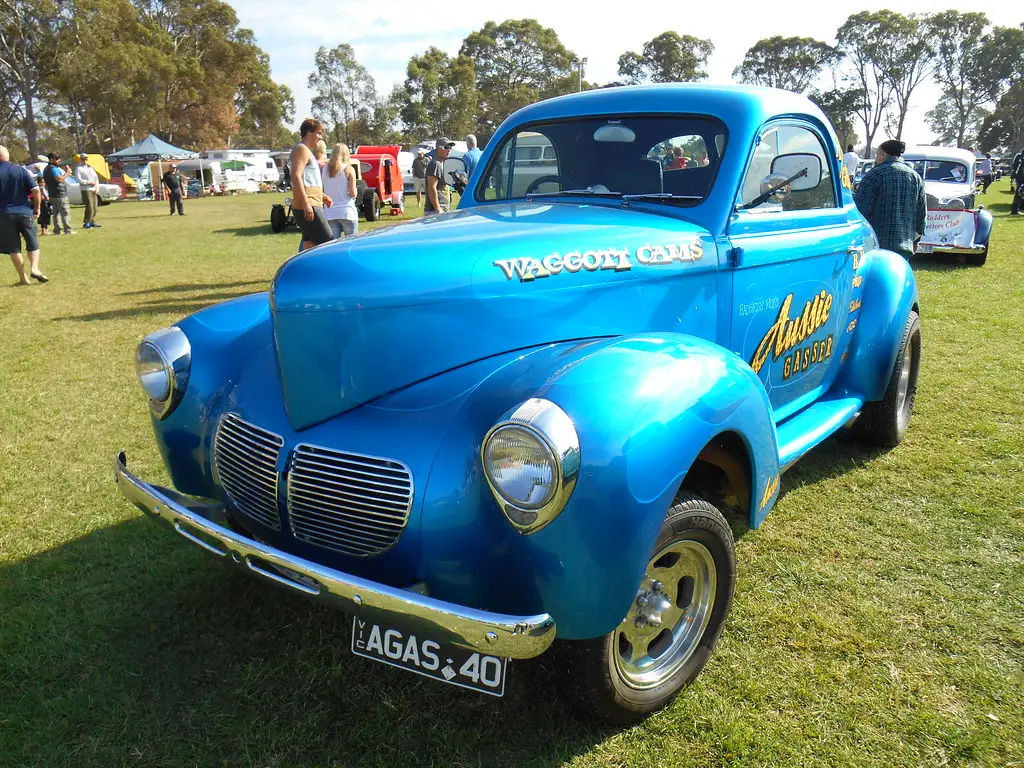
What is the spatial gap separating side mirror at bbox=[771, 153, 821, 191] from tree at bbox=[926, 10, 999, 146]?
72565mm

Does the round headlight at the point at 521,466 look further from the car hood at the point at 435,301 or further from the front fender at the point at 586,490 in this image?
the car hood at the point at 435,301

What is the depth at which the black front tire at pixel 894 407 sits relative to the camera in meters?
4.07

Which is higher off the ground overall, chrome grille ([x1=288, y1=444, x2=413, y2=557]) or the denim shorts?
the denim shorts

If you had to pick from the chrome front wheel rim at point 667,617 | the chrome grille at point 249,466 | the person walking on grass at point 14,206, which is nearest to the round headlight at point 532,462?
the chrome front wheel rim at point 667,617

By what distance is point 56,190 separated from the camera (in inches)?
695

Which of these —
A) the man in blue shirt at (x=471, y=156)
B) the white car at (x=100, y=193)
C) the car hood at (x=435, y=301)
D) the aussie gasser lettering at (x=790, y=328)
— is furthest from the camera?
the white car at (x=100, y=193)

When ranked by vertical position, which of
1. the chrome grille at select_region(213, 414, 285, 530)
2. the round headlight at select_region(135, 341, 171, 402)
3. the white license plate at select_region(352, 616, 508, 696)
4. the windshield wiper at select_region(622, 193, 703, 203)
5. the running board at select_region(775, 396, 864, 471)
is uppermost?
the windshield wiper at select_region(622, 193, 703, 203)

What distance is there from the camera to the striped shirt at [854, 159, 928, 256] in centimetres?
690

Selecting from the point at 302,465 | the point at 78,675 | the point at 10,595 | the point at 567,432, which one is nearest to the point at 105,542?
the point at 10,595

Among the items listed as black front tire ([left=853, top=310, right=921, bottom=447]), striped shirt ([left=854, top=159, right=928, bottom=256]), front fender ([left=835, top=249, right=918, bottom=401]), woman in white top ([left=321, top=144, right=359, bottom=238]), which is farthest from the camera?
woman in white top ([left=321, top=144, right=359, bottom=238])

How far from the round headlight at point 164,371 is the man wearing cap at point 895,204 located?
21.1ft

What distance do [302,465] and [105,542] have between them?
1.85 m

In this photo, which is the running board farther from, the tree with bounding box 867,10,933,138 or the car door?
the tree with bounding box 867,10,933,138

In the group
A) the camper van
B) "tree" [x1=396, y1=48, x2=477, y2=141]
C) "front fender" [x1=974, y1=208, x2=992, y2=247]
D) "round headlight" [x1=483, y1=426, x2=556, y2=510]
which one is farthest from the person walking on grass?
"tree" [x1=396, y1=48, x2=477, y2=141]
